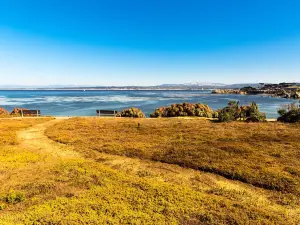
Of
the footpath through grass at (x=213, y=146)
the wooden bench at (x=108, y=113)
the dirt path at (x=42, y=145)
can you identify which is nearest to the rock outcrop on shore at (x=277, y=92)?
the wooden bench at (x=108, y=113)

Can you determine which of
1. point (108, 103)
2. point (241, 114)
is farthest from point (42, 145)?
point (108, 103)

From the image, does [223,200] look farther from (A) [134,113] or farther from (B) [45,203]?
(A) [134,113]

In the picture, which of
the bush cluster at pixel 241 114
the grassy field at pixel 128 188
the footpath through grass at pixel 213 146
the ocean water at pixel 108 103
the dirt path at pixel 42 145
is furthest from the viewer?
the ocean water at pixel 108 103

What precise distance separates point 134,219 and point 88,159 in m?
7.11

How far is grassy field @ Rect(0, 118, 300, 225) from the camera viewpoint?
265 inches

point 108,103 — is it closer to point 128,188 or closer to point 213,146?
point 213,146

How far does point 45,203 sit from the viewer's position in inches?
298

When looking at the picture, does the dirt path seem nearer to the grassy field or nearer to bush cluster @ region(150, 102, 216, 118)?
the grassy field

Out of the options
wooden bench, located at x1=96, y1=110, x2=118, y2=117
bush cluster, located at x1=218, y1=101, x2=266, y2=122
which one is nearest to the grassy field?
bush cluster, located at x1=218, y1=101, x2=266, y2=122

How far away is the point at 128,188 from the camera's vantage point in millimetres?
8633

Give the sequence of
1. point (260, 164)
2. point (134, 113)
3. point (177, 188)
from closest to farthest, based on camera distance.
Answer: point (177, 188) → point (260, 164) → point (134, 113)

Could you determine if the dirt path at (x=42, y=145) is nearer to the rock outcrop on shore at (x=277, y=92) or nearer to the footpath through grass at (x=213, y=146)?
the footpath through grass at (x=213, y=146)

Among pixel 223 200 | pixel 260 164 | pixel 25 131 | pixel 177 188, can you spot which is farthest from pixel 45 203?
pixel 25 131

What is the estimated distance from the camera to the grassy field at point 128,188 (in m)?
6.74
